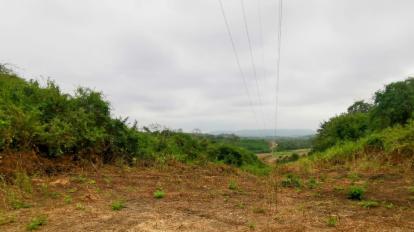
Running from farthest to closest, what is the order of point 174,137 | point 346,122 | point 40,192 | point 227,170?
point 346,122 < point 174,137 < point 227,170 < point 40,192

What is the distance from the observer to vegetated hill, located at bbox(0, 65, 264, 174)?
9.70m

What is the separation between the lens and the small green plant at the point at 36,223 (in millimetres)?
5281

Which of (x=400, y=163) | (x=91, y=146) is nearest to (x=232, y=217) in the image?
(x=91, y=146)

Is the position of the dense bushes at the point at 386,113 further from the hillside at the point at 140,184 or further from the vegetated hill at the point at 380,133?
the hillside at the point at 140,184

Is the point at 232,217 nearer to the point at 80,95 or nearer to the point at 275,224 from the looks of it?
the point at 275,224

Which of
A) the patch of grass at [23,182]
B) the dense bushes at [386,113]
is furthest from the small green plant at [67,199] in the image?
the dense bushes at [386,113]

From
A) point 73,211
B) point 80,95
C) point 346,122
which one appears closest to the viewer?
point 73,211

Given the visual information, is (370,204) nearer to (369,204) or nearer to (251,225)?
(369,204)

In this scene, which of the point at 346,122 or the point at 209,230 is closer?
the point at 209,230

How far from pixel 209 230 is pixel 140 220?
1154 mm

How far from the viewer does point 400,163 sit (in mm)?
13156

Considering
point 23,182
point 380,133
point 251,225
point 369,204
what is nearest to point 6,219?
point 23,182

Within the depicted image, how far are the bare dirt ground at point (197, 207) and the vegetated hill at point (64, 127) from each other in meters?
1.20

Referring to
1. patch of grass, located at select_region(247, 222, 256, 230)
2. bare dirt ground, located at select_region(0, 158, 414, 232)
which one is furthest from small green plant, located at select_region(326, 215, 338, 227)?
patch of grass, located at select_region(247, 222, 256, 230)
